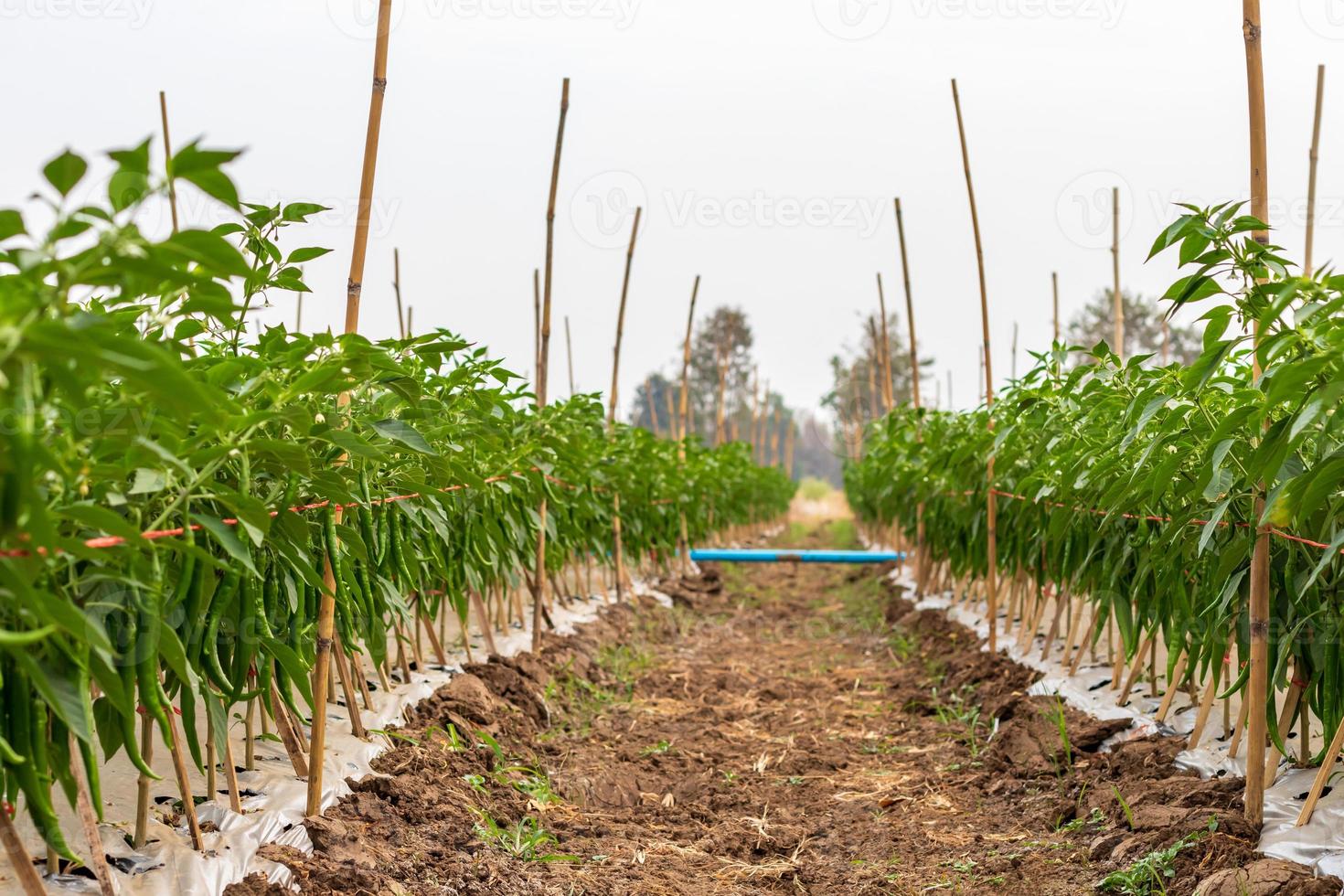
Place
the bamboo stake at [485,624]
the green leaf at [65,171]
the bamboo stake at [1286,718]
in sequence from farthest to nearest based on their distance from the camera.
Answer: the bamboo stake at [485,624]
the bamboo stake at [1286,718]
the green leaf at [65,171]

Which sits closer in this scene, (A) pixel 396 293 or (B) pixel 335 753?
(B) pixel 335 753

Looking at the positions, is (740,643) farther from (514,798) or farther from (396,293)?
(514,798)

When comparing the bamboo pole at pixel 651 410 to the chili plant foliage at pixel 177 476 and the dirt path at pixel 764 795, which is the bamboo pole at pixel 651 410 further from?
the chili plant foliage at pixel 177 476

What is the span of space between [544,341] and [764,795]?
2319mm

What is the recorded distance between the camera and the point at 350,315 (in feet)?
8.54

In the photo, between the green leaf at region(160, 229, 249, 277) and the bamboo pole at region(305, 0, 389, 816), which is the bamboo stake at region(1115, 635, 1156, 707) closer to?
the bamboo pole at region(305, 0, 389, 816)

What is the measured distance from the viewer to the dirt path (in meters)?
2.75

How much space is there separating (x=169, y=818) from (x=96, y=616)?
93cm

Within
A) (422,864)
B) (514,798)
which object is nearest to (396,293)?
(514,798)

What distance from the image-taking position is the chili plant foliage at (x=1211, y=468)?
2.03 meters

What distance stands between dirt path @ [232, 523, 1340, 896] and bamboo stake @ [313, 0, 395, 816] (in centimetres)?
14

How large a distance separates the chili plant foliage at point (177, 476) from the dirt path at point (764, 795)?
61 centimetres

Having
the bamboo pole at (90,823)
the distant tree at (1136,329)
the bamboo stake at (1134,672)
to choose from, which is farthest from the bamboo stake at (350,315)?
the distant tree at (1136,329)

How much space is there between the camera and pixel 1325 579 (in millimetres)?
2533
